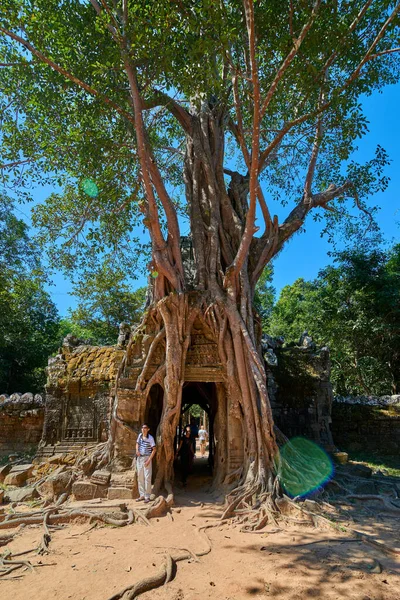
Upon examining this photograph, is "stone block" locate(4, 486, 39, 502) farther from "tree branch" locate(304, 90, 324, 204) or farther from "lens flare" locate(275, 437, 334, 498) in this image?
"tree branch" locate(304, 90, 324, 204)

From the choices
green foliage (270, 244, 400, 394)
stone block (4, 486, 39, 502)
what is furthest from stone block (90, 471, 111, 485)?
green foliage (270, 244, 400, 394)

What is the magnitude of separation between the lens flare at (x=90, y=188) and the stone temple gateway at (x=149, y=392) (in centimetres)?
278

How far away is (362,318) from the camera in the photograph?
39.7ft

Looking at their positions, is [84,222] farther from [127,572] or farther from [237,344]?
[127,572]

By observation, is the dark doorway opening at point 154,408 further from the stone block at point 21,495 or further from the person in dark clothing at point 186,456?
the stone block at point 21,495

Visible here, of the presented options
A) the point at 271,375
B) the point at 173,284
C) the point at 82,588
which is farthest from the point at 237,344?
the point at 82,588

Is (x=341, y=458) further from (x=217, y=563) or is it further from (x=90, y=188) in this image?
(x=90, y=188)

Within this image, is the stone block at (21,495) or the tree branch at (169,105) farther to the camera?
the tree branch at (169,105)

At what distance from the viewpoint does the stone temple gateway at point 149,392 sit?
251 inches

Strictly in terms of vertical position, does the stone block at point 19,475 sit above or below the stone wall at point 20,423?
below

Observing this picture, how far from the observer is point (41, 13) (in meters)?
6.43

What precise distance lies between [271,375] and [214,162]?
488 centimetres

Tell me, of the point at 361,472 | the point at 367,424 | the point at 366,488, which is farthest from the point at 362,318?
the point at 366,488

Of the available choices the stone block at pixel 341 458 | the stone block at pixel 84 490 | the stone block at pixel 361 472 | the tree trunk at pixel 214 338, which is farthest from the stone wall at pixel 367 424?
the stone block at pixel 84 490
